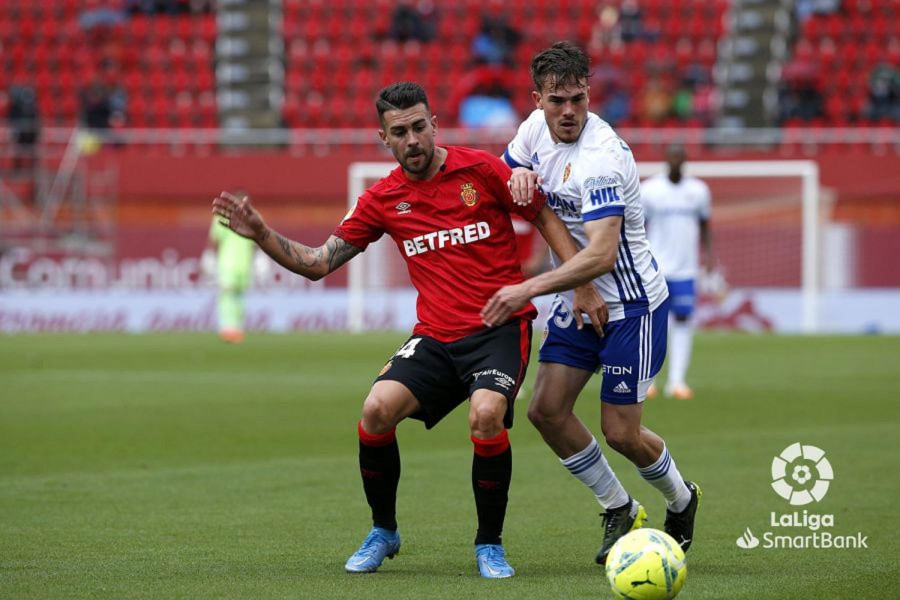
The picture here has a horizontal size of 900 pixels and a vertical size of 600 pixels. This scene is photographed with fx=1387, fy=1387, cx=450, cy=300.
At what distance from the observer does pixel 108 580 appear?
5773mm

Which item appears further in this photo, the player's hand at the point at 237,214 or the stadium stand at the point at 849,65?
the stadium stand at the point at 849,65

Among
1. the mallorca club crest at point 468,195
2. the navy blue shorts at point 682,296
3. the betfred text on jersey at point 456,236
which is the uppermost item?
the mallorca club crest at point 468,195

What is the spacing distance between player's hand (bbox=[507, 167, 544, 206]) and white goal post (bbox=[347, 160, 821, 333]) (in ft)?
57.6

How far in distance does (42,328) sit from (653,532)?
2148cm

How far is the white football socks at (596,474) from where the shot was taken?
257 inches

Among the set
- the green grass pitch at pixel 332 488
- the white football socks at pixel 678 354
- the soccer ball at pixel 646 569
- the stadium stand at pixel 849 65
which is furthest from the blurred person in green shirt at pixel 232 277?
the soccer ball at pixel 646 569

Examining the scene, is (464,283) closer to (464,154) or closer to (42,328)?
(464,154)

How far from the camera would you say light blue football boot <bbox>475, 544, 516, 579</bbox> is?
19.5 ft

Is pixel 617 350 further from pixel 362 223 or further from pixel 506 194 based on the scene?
pixel 362 223

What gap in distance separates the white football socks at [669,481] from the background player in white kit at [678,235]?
707 centimetres

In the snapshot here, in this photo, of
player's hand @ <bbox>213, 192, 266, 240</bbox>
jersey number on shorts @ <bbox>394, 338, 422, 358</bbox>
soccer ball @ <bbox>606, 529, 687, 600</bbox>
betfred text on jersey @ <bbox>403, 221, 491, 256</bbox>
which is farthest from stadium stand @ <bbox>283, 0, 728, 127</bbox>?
soccer ball @ <bbox>606, 529, 687, 600</bbox>

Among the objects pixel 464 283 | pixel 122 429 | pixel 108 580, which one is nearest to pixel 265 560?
pixel 108 580

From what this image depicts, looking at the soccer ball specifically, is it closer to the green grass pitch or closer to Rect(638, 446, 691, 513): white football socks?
the green grass pitch

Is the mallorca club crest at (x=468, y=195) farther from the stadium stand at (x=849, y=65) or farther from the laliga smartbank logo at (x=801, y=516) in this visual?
the stadium stand at (x=849, y=65)
